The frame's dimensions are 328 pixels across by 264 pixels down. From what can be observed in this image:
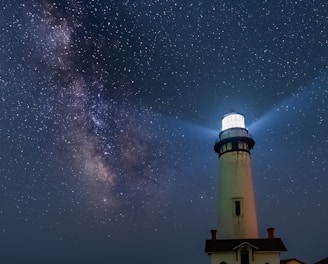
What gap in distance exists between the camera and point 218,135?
3100 centimetres

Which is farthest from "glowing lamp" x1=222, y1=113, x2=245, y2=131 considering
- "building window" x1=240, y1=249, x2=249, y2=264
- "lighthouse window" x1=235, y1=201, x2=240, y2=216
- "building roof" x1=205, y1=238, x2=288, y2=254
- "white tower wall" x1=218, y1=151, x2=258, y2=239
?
"building window" x1=240, y1=249, x2=249, y2=264

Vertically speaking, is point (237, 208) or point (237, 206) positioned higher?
point (237, 206)

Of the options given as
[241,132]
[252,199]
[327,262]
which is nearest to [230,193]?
[252,199]

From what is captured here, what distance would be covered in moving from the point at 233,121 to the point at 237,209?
679 centimetres

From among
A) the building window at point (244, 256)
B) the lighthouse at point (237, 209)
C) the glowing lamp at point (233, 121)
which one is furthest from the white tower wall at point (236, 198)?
the glowing lamp at point (233, 121)

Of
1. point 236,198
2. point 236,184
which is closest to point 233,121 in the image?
point 236,184

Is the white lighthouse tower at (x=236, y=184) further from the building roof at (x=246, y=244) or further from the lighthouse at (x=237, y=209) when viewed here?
the building roof at (x=246, y=244)

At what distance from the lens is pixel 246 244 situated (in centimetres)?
2455

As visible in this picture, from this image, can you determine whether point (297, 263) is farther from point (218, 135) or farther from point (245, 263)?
point (218, 135)

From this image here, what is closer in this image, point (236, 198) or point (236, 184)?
point (236, 198)

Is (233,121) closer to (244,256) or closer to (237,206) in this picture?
(237,206)

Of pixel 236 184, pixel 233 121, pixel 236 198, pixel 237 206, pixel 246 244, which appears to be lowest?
pixel 246 244

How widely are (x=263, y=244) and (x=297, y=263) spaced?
325 cm

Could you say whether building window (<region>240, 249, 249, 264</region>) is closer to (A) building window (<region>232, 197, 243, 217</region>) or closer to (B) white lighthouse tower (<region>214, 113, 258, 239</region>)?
(B) white lighthouse tower (<region>214, 113, 258, 239</region>)
